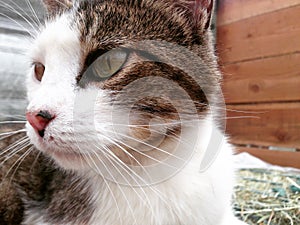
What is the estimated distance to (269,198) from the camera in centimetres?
136

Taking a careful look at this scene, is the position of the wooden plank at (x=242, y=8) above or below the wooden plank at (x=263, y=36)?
above

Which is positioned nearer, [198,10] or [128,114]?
[128,114]

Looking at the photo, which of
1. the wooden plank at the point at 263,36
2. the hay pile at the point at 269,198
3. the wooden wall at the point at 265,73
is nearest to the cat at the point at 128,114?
the hay pile at the point at 269,198

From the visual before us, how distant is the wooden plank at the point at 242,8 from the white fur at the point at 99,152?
1.21 meters

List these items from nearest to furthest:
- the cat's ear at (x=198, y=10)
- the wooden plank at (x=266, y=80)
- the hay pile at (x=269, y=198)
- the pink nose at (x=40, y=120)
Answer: the pink nose at (x=40, y=120) → the cat's ear at (x=198, y=10) → the hay pile at (x=269, y=198) → the wooden plank at (x=266, y=80)

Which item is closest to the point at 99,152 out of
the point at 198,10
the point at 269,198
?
the point at 198,10

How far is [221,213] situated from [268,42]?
1406 mm

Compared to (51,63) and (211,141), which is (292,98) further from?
(51,63)

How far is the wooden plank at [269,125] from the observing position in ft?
6.28

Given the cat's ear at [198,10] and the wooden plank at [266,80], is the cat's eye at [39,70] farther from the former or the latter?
the wooden plank at [266,80]

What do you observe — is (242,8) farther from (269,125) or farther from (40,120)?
(40,120)

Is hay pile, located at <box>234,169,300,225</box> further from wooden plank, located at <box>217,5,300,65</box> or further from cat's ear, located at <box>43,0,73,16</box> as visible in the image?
cat's ear, located at <box>43,0,73,16</box>

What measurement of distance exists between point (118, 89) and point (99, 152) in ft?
0.41

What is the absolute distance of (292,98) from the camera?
75.8 inches
